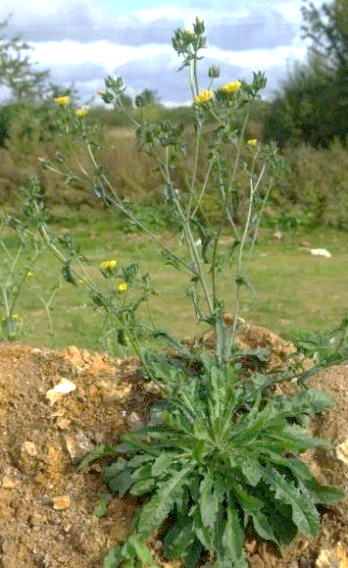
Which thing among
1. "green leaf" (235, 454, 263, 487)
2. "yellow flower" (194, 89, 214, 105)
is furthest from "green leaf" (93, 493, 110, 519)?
"yellow flower" (194, 89, 214, 105)

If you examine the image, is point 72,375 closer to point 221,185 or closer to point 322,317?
point 221,185

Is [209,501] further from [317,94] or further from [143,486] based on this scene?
[317,94]

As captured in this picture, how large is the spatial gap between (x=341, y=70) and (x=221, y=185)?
1455 cm

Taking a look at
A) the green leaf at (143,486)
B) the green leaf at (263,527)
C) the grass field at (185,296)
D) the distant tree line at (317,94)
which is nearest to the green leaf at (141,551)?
the green leaf at (143,486)

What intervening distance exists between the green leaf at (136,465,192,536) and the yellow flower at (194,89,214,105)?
1.19 meters

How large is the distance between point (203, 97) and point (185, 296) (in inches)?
205

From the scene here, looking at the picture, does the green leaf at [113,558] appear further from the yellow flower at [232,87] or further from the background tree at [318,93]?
the background tree at [318,93]

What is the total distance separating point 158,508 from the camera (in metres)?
2.87

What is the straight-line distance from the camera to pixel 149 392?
11.3ft

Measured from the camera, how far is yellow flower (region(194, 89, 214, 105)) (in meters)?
3.23

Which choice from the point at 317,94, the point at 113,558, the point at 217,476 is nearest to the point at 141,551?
the point at 113,558

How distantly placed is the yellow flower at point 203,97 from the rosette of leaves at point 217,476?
2.83ft

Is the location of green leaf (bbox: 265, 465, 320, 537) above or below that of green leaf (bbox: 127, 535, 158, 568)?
above

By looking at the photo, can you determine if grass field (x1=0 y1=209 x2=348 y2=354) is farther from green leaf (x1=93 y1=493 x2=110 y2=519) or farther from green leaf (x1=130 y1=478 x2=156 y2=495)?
green leaf (x1=130 y1=478 x2=156 y2=495)
